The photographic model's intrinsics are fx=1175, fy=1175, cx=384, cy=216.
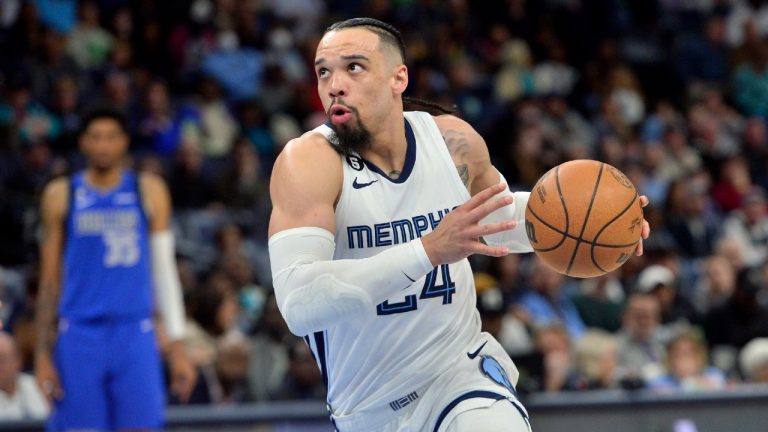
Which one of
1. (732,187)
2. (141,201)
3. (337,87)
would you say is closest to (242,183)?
(141,201)

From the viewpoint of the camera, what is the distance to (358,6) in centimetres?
1441

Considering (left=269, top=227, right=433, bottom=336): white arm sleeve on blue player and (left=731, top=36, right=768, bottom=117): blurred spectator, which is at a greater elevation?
(left=731, top=36, right=768, bottom=117): blurred spectator

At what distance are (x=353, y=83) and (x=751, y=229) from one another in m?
9.17

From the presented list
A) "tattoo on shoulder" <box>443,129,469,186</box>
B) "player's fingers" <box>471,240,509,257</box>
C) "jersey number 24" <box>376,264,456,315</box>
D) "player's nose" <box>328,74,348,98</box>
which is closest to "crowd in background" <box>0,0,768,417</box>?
"tattoo on shoulder" <box>443,129,469,186</box>

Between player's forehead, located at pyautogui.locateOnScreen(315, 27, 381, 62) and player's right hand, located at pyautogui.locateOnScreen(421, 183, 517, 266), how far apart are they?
0.87 m

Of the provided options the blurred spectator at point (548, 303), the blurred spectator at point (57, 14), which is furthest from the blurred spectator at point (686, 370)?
the blurred spectator at point (57, 14)

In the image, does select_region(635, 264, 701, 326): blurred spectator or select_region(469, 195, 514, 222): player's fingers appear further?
select_region(635, 264, 701, 326): blurred spectator

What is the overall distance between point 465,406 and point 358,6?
10803 mm

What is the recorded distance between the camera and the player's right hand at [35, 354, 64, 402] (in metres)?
A: 6.75

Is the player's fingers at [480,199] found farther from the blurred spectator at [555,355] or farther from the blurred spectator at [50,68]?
the blurred spectator at [50,68]

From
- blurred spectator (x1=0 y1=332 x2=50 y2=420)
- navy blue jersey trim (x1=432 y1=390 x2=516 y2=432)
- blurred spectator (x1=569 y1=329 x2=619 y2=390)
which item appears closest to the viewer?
navy blue jersey trim (x1=432 y1=390 x2=516 y2=432)

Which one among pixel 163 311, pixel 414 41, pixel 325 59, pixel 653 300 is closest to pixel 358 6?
pixel 414 41

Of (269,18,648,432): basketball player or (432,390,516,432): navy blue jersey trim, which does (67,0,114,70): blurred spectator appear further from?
(432,390,516,432): navy blue jersey trim

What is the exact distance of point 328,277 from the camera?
3883mm
